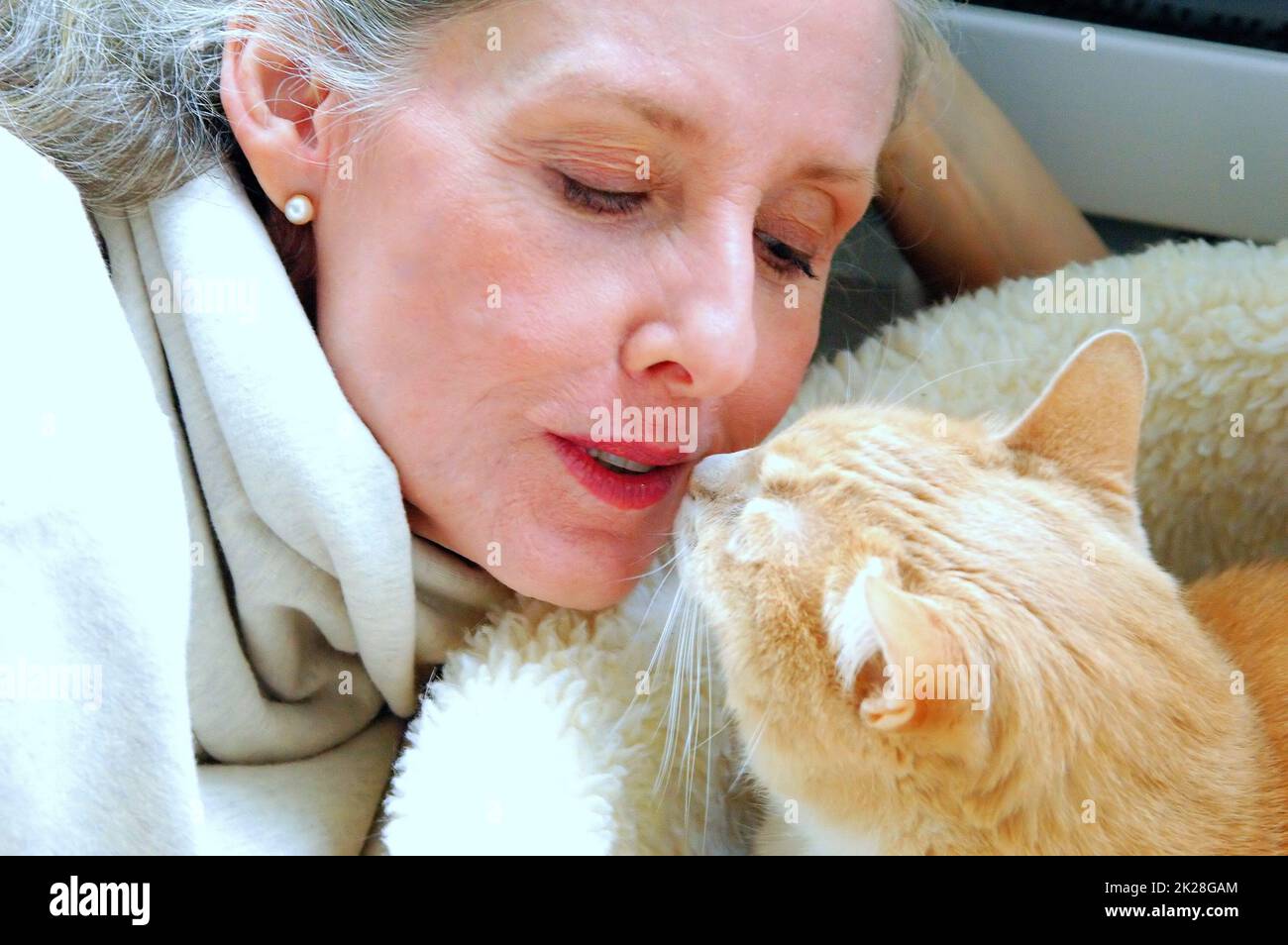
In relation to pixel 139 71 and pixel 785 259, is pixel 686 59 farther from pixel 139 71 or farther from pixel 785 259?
pixel 139 71

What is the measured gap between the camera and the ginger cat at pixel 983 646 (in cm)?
71

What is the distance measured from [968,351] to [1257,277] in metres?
0.26

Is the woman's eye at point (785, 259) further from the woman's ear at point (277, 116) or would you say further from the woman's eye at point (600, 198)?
the woman's ear at point (277, 116)

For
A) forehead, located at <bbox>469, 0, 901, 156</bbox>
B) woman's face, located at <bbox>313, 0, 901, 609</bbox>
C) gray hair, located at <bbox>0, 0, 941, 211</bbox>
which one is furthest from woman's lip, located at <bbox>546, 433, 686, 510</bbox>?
gray hair, located at <bbox>0, 0, 941, 211</bbox>

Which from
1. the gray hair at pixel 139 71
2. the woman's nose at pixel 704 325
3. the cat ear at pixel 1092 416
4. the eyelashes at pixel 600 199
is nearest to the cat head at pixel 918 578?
the cat ear at pixel 1092 416

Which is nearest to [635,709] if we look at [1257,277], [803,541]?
[803,541]

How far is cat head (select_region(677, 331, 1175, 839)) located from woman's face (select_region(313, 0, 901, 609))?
0.10 m

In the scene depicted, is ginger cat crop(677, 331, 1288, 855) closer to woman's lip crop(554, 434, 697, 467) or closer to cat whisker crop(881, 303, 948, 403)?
woman's lip crop(554, 434, 697, 467)

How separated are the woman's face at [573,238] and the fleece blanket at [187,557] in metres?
0.07

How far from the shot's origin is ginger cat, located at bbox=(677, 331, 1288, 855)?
0.71 meters

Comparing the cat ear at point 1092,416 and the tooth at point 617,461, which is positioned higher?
the cat ear at point 1092,416
